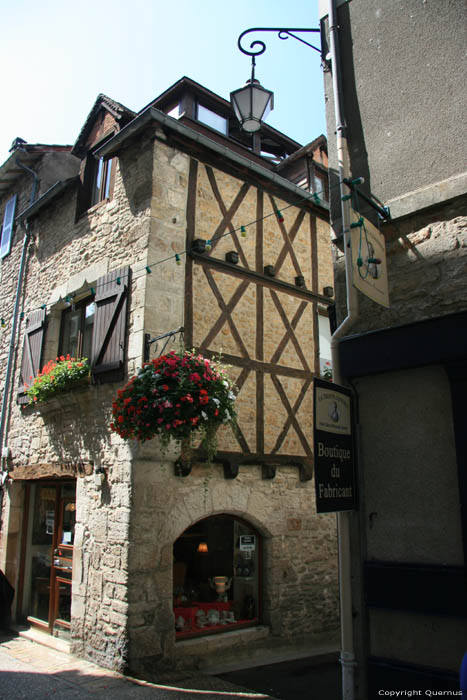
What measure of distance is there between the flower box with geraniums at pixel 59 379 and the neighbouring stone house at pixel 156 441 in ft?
0.47

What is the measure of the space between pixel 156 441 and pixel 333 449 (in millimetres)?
2960

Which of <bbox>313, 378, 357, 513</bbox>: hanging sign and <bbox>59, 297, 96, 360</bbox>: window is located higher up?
<bbox>59, 297, 96, 360</bbox>: window

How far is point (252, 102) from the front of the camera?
5.22 meters

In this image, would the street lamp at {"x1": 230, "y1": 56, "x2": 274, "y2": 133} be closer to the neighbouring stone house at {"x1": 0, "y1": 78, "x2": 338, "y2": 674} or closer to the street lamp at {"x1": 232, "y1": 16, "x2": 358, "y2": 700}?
the street lamp at {"x1": 232, "y1": 16, "x2": 358, "y2": 700}

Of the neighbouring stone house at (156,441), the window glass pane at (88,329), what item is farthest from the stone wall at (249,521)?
the window glass pane at (88,329)

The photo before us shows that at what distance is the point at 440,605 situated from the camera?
10.4 ft

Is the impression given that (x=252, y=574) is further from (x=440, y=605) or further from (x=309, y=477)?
(x=440, y=605)

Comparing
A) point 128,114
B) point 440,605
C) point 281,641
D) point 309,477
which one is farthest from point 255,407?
point 128,114

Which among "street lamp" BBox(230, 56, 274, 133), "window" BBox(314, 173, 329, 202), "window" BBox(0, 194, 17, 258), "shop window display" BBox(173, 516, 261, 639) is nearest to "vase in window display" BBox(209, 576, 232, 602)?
"shop window display" BBox(173, 516, 261, 639)

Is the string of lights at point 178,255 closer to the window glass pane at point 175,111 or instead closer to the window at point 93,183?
the window at point 93,183

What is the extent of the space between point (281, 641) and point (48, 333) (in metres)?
5.48

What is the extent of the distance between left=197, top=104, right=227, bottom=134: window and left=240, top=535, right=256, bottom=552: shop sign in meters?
7.18

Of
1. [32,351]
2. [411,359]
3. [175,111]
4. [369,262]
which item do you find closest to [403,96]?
[369,262]

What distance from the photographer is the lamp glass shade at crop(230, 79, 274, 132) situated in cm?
522
